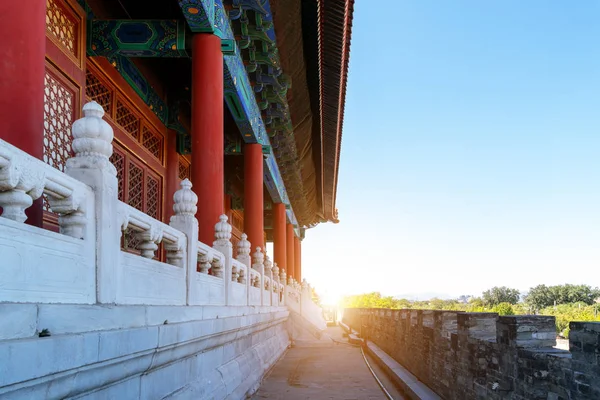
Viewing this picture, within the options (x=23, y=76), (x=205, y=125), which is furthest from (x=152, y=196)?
(x=23, y=76)

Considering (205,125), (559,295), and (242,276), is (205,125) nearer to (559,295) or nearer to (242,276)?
(242,276)

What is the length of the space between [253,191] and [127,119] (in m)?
3.86

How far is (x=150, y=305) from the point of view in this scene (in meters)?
3.98

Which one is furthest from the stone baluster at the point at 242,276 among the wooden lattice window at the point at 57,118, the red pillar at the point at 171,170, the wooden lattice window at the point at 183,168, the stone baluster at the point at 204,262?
the wooden lattice window at the point at 183,168

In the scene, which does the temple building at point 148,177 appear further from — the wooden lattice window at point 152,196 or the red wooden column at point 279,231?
the red wooden column at point 279,231

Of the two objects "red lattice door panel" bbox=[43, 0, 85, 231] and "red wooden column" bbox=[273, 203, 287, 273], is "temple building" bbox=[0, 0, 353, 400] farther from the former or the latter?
"red wooden column" bbox=[273, 203, 287, 273]

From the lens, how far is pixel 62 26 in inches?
282

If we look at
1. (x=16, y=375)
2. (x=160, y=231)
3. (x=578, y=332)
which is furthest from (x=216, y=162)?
(x=16, y=375)

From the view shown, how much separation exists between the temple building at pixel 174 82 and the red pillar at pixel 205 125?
0.01m

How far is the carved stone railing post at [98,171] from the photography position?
3.23 metres

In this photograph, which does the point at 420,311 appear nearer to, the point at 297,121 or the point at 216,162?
the point at 216,162

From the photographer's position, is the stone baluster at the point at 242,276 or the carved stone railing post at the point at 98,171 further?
the stone baluster at the point at 242,276

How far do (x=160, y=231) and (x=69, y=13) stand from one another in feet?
14.2

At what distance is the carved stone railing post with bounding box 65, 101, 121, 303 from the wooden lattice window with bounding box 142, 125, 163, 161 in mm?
6874
